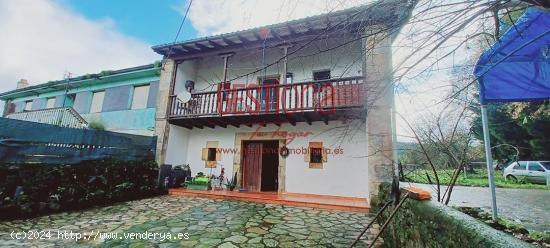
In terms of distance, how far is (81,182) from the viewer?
5656 mm

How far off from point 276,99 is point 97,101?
9.34 metres

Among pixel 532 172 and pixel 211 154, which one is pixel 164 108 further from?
pixel 532 172

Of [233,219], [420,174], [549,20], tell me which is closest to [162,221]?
[233,219]

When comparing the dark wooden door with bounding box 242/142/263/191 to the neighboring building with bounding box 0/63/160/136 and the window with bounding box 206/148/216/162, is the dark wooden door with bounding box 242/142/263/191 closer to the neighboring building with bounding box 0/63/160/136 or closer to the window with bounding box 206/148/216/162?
the window with bounding box 206/148/216/162

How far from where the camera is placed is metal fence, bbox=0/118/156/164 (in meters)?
4.70

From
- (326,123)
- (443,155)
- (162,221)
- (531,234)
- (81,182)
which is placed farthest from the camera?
(326,123)

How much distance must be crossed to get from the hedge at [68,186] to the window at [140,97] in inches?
139

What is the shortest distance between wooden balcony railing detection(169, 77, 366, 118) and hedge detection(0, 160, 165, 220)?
92.5 inches

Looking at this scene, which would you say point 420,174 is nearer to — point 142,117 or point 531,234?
point 531,234

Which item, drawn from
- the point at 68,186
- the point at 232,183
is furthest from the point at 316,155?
the point at 68,186

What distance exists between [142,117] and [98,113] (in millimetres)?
2917

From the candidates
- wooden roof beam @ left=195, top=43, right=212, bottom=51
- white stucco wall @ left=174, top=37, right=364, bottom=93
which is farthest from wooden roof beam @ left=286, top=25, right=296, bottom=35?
wooden roof beam @ left=195, top=43, right=212, bottom=51

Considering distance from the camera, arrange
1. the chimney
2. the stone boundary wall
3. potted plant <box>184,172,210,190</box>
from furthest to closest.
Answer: the chimney < potted plant <box>184,172,210,190</box> < the stone boundary wall

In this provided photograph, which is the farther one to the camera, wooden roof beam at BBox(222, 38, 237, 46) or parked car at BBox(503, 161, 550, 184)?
parked car at BBox(503, 161, 550, 184)
